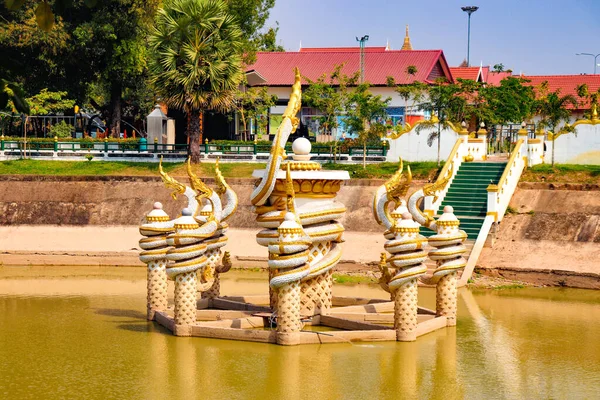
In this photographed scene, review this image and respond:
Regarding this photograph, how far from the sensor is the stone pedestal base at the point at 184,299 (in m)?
21.5

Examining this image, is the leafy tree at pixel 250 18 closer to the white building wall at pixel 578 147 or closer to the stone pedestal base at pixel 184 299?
the white building wall at pixel 578 147

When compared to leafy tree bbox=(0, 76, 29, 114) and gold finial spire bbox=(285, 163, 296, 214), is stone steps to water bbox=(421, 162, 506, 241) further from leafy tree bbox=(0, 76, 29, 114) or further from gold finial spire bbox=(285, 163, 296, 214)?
leafy tree bbox=(0, 76, 29, 114)

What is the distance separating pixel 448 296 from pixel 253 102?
31.2 meters

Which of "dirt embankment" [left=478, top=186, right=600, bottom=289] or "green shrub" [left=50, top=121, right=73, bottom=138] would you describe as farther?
"green shrub" [left=50, top=121, right=73, bottom=138]

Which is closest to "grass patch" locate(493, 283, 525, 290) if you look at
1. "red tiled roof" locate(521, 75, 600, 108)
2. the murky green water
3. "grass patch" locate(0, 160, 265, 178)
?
the murky green water

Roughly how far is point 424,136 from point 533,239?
10743mm

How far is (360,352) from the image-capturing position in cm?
2030

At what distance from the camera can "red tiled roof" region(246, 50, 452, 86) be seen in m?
55.7

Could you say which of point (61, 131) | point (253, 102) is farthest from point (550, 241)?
point (61, 131)

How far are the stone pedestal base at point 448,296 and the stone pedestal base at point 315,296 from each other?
8.51 ft

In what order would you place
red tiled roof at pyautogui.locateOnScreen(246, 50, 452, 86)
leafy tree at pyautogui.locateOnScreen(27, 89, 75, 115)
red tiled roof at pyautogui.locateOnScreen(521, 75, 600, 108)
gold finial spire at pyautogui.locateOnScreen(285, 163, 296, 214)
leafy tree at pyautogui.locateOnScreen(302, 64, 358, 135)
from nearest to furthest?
gold finial spire at pyautogui.locateOnScreen(285, 163, 296, 214), leafy tree at pyautogui.locateOnScreen(302, 64, 358, 135), leafy tree at pyautogui.locateOnScreen(27, 89, 75, 115), red tiled roof at pyautogui.locateOnScreen(246, 50, 452, 86), red tiled roof at pyautogui.locateOnScreen(521, 75, 600, 108)

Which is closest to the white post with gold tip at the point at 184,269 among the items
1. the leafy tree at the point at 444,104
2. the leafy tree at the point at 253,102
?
the leafy tree at the point at 444,104

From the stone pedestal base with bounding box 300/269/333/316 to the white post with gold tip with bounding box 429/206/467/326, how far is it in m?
2.49

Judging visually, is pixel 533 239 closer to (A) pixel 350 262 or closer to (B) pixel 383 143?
(A) pixel 350 262
